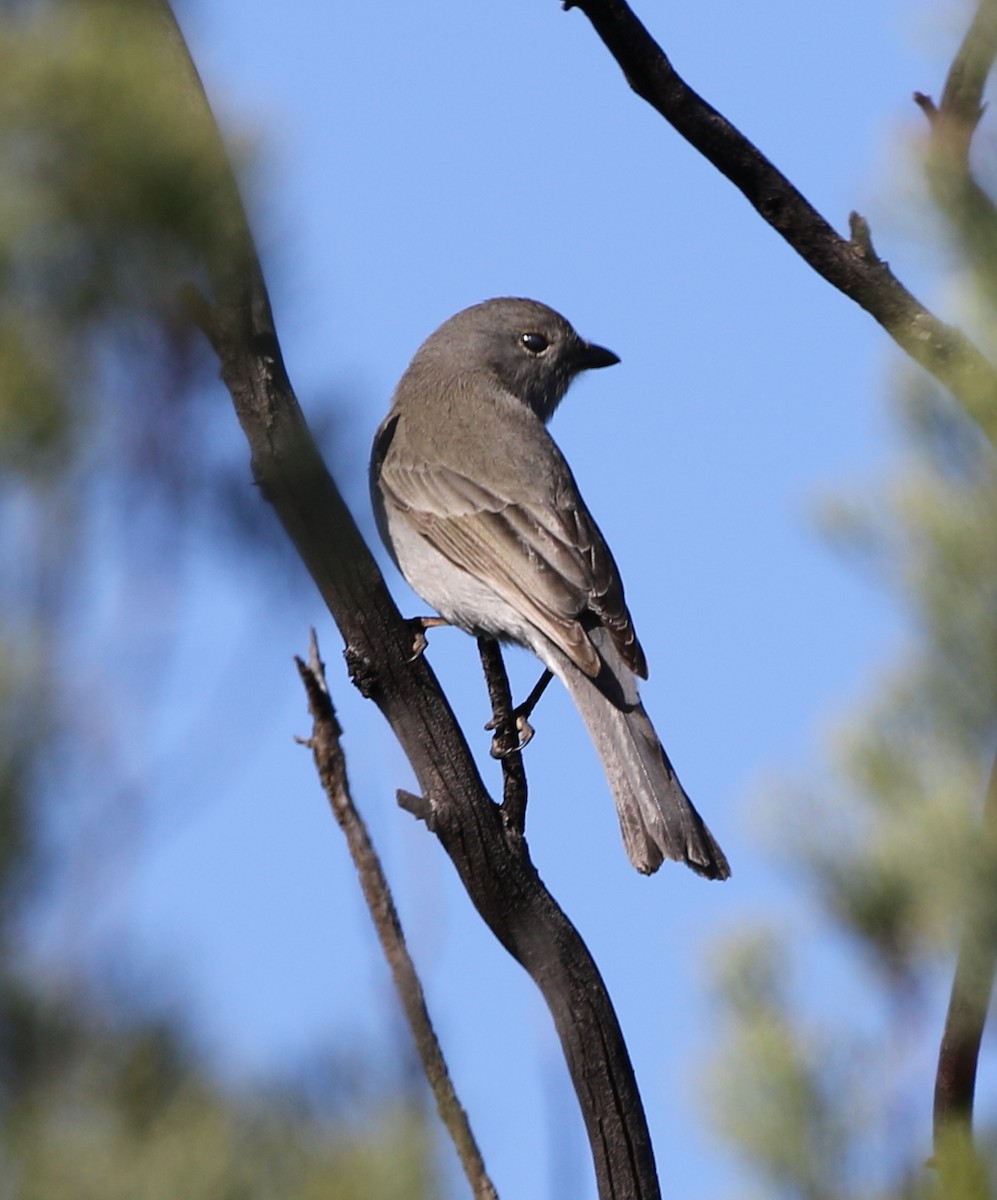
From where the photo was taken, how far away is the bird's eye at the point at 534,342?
7.55m

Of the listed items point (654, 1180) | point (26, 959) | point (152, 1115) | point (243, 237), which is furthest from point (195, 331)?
point (654, 1180)

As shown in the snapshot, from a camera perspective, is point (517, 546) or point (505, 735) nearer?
point (505, 735)

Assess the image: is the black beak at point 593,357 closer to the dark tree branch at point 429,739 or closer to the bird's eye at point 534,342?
the bird's eye at point 534,342

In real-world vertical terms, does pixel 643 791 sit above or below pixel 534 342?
below

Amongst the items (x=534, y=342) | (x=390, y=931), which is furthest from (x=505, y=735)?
(x=534, y=342)

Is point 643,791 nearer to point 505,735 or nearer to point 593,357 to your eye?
point 505,735

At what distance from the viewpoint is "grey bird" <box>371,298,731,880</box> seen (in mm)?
4992

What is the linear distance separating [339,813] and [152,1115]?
886 mm

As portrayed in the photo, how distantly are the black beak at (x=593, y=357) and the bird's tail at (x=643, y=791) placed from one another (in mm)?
2778

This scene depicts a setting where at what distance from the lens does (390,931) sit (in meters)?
2.37

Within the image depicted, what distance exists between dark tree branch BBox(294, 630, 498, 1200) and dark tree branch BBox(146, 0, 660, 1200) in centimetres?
91

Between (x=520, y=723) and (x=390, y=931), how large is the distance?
2758 mm

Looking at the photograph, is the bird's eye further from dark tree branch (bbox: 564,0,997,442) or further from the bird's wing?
dark tree branch (bbox: 564,0,997,442)

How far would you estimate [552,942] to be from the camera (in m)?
3.59
